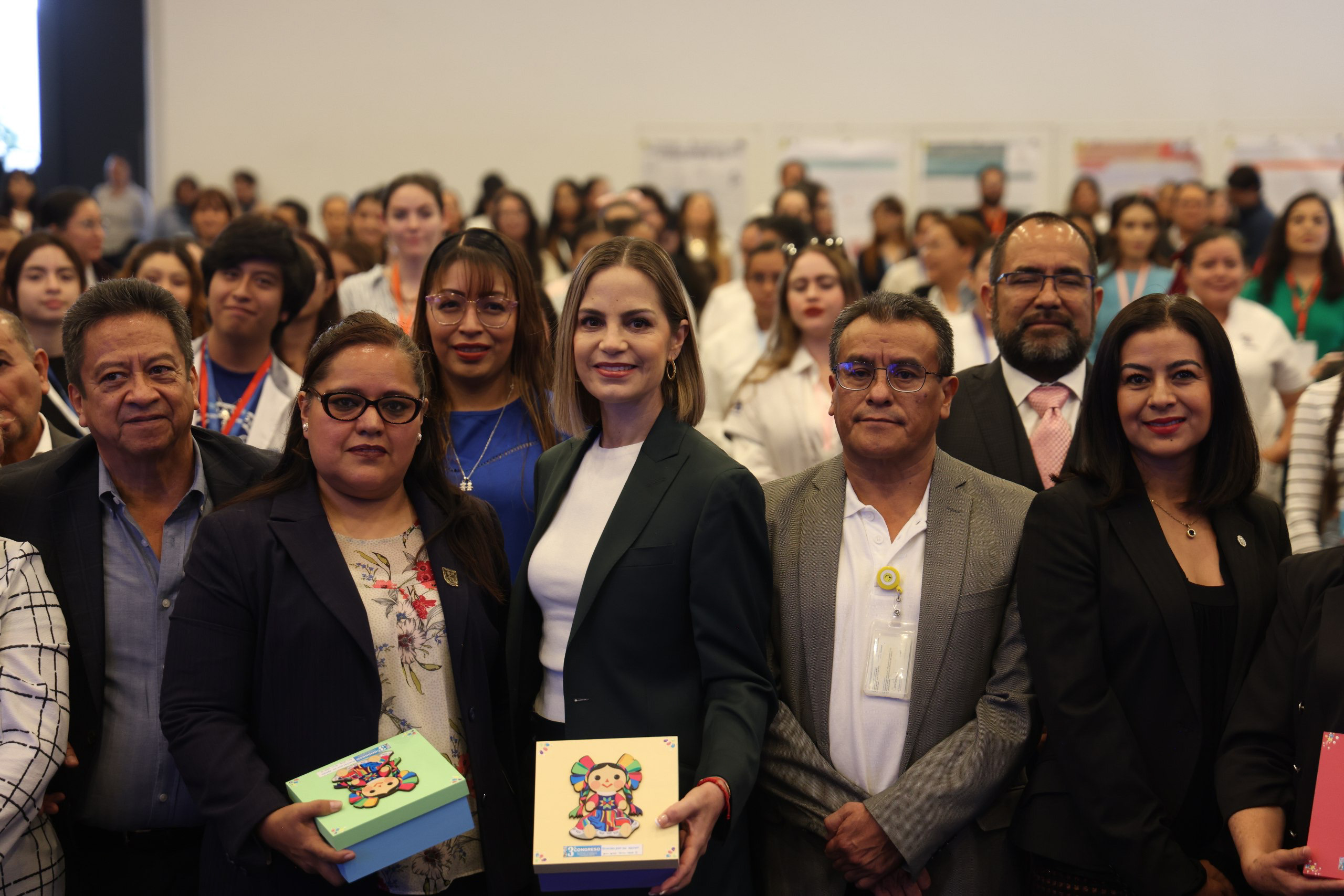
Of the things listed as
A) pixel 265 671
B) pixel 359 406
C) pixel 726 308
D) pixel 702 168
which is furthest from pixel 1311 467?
pixel 702 168

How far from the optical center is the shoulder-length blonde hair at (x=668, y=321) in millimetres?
2369

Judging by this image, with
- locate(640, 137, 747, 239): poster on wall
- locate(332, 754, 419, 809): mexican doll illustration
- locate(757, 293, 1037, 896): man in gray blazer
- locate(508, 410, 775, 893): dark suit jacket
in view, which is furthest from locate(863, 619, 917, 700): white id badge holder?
locate(640, 137, 747, 239): poster on wall

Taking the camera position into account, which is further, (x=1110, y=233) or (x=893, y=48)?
(x=893, y=48)

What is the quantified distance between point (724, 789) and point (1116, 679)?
87 cm

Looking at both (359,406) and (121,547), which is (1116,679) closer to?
(359,406)

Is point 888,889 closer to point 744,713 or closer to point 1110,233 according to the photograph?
point 744,713

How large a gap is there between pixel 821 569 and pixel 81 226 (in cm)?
537

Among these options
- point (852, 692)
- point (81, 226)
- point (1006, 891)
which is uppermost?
point (81, 226)

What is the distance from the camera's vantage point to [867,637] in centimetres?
238

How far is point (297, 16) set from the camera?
1088 cm

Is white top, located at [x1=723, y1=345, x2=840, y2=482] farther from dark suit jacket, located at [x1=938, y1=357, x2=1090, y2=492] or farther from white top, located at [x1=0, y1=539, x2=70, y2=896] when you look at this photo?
white top, located at [x1=0, y1=539, x2=70, y2=896]

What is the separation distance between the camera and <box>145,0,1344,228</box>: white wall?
10.8 meters

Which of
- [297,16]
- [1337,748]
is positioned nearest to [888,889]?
[1337,748]

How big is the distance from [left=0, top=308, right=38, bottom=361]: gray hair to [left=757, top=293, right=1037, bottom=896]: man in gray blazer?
1890 millimetres
